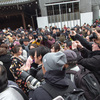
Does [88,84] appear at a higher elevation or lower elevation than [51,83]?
lower

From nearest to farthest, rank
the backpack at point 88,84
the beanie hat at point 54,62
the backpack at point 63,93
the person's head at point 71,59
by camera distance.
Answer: the backpack at point 63,93, the beanie hat at point 54,62, the backpack at point 88,84, the person's head at point 71,59

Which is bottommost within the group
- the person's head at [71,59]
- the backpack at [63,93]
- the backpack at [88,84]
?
the backpack at [88,84]

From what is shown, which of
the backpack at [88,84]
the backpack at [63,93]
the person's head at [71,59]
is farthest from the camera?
the person's head at [71,59]

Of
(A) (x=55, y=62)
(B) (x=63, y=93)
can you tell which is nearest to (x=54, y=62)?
(A) (x=55, y=62)

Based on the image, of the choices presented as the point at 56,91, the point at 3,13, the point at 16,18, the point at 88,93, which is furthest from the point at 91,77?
the point at 16,18

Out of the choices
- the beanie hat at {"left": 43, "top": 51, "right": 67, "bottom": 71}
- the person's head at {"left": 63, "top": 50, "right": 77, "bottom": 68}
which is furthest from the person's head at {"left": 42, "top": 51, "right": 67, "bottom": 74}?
the person's head at {"left": 63, "top": 50, "right": 77, "bottom": 68}

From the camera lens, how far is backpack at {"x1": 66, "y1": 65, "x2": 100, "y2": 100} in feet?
5.31

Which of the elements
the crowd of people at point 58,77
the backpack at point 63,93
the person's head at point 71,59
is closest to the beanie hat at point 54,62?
the crowd of people at point 58,77

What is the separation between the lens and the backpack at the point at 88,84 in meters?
1.62

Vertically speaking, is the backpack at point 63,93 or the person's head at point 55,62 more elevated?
the person's head at point 55,62

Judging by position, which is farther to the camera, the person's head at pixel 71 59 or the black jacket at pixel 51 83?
the person's head at pixel 71 59

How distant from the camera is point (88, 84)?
64.1 inches

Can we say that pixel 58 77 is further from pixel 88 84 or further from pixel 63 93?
pixel 88 84

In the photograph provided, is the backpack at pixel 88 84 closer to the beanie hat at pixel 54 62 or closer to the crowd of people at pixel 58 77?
the crowd of people at pixel 58 77
